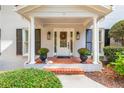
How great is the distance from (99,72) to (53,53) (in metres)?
6.53

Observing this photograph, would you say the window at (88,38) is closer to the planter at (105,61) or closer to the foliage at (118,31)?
Answer: the planter at (105,61)

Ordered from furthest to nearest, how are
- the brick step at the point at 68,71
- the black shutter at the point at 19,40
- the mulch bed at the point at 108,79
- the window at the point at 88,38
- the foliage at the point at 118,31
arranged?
the window at the point at 88,38
the black shutter at the point at 19,40
the foliage at the point at 118,31
the brick step at the point at 68,71
the mulch bed at the point at 108,79

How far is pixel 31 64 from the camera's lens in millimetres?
12922

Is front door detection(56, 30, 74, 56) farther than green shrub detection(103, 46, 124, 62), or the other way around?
front door detection(56, 30, 74, 56)

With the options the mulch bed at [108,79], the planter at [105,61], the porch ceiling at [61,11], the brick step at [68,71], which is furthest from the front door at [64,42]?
the mulch bed at [108,79]

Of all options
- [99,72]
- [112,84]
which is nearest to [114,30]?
[99,72]

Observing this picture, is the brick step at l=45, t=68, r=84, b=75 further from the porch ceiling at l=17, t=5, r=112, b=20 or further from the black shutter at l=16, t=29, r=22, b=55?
the black shutter at l=16, t=29, r=22, b=55

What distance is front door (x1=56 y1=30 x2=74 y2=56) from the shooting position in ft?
60.8

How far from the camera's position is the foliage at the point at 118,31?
1655 centimetres

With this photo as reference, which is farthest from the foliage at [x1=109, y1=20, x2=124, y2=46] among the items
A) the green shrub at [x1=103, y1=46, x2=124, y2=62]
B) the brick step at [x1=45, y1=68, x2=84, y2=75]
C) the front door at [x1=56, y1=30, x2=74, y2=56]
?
the brick step at [x1=45, y1=68, x2=84, y2=75]

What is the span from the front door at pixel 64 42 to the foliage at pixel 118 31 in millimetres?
3085

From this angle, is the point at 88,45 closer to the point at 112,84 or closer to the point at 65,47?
the point at 65,47

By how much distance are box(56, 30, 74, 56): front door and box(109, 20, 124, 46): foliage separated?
3.08 metres

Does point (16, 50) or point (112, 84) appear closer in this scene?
point (112, 84)
